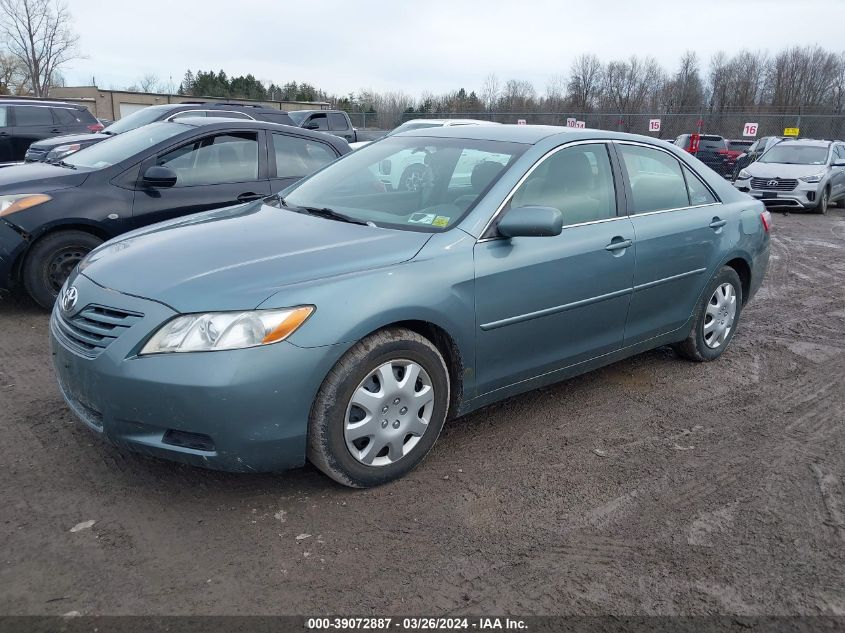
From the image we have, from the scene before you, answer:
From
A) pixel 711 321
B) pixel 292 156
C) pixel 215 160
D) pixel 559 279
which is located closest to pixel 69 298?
pixel 559 279

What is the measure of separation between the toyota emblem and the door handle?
283 centimetres

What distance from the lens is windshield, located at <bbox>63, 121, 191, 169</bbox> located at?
6.38m

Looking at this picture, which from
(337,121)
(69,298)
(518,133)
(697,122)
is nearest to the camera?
(69,298)

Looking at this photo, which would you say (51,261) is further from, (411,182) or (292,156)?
(411,182)

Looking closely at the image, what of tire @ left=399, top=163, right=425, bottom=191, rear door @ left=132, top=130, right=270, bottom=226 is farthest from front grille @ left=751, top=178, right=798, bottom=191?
tire @ left=399, top=163, right=425, bottom=191

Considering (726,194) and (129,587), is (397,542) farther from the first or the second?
(726,194)

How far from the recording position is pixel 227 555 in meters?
2.85

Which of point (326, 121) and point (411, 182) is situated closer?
point (411, 182)

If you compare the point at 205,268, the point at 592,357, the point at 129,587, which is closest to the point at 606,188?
the point at 592,357

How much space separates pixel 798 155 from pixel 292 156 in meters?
13.7

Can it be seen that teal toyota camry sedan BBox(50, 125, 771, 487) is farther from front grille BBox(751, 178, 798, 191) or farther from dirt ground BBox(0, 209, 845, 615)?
front grille BBox(751, 178, 798, 191)

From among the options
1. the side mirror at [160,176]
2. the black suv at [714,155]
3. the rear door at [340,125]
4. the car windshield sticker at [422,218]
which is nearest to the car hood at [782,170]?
the black suv at [714,155]

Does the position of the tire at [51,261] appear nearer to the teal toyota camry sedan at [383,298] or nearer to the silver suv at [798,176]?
the teal toyota camry sedan at [383,298]

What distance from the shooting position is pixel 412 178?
4195 mm
